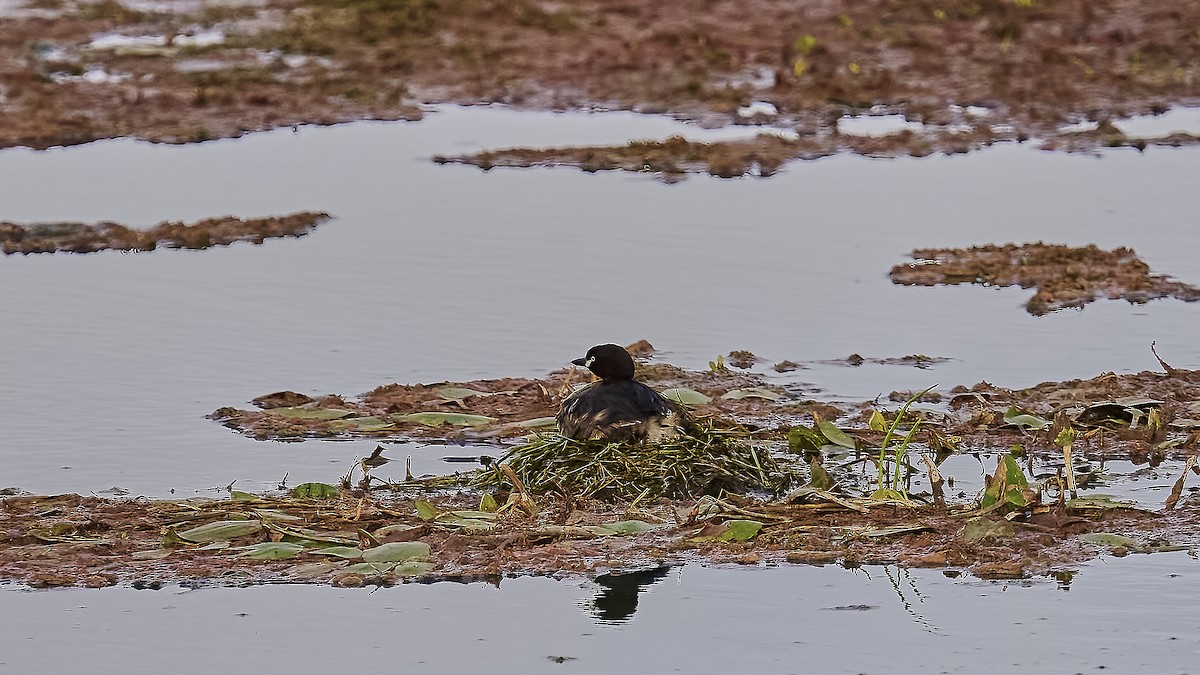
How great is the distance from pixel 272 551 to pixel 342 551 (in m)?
0.25

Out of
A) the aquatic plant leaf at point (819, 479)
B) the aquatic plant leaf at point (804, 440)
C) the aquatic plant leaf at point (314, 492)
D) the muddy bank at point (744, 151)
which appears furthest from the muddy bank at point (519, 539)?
the muddy bank at point (744, 151)

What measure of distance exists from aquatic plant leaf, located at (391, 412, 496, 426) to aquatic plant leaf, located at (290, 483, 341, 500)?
1.51 m

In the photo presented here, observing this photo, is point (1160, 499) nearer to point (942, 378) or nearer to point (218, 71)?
point (942, 378)

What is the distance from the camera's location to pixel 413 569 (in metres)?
7.66

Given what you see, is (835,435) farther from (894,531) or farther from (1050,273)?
(1050,273)

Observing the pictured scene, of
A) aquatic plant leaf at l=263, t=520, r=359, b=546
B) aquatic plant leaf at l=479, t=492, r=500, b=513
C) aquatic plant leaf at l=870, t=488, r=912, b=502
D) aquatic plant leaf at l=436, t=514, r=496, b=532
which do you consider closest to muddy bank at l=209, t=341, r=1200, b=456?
aquatic plant leaf at l=870, t=488, r=912, b=502

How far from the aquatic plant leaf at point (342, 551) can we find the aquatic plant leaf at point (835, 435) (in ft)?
8.50

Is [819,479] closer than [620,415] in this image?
Yes

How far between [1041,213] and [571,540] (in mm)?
10180

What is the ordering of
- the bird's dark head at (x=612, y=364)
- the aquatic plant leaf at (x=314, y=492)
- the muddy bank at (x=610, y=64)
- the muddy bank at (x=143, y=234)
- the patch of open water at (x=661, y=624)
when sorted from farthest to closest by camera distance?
1. the muddy bank at (x=610, y=64)
2. the muddy bank at (x=143, y=234)
3. the bird's dark head at (x=612, y=364)
4. the aquatic plant leaf at (x=314, y=492)
5. the patch of open water at (x=661, y=624)

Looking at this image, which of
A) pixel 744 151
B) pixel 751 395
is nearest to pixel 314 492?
pixel 751 395

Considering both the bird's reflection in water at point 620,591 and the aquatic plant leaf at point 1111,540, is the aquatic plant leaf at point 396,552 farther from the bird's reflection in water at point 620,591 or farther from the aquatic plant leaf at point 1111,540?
the aquatic plant leaf at point 1111,540

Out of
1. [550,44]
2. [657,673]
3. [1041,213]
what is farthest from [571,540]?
[550,44]

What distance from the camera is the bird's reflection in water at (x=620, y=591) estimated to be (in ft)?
24.3
